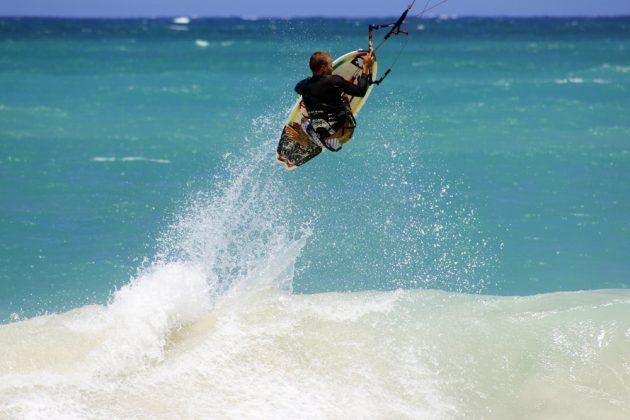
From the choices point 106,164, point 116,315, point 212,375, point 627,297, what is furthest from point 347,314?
point 106,164

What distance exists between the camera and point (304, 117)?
380 inches

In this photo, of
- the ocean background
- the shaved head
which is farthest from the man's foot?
the shaved head

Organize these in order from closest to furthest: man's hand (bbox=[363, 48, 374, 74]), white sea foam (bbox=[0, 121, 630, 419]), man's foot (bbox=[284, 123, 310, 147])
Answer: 1. white sea foam (bbox=[0, 121, 630, 419])
2. man's hand (bbox=[363, 48, 374, 74])
3. man's foot (bbox=[284, 123, 310, 147])

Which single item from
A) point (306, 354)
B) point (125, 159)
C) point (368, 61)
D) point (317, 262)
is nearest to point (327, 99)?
point (368, 61)

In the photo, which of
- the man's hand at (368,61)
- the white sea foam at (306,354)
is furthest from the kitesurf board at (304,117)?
the white sea foam at (306,354)

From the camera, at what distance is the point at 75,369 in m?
7.77

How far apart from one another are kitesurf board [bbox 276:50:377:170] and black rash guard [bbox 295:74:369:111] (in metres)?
0.76

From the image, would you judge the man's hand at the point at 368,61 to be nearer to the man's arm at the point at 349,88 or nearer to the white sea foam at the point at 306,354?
the man's arm at the point at 349,88

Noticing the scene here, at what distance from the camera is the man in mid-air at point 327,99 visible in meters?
8.61

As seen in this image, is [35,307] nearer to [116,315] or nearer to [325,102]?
[116,315]

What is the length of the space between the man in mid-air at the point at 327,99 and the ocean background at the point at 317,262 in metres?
1.46

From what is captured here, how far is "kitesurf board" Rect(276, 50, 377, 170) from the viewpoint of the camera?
987 centimetres

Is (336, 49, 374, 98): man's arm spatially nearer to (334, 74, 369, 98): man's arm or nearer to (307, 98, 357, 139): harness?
(334, 74, 369, 98): man's arm

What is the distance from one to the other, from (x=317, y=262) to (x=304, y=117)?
2760mm
